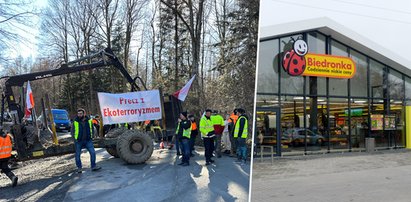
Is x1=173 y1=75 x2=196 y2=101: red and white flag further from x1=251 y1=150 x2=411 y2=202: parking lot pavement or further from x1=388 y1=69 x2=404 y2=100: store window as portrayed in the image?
x1=388 y1=69 x2=404 y2=100: store window

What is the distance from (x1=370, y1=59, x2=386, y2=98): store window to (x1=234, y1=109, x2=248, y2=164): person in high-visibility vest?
9.61 meters

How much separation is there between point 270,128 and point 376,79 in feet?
16.3

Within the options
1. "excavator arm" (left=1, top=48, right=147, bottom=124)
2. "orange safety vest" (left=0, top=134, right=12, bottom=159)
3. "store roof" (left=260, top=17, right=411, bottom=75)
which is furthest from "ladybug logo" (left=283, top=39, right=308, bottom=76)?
"orange safety vest" (left=0, top=134, right=12, bottom=159)

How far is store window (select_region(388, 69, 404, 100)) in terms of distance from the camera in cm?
1334

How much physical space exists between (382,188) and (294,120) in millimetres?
4431

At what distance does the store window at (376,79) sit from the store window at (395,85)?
442mm

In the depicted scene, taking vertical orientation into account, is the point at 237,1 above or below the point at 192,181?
above

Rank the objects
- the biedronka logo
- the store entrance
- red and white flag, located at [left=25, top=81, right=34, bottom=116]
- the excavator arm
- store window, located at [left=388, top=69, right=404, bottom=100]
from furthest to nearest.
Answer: store window, located at [left=388, top=69, right=404, bottom=100], the biedronka logo, the store entrance, the excavator arm, red and white flag, located at [left=25, top=81, right=34, bottom=116]

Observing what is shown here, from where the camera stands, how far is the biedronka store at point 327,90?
10.3m

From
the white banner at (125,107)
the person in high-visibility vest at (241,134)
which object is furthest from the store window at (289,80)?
the person in high-visibility vest at (241,134)

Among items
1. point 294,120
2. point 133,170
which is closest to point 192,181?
point 133,170

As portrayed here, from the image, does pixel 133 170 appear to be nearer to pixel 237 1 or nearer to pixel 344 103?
pixel 237 1

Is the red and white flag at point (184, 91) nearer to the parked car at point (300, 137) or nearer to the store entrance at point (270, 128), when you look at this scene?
the store entrance at point (270, 128)

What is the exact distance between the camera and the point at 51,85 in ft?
19.4
